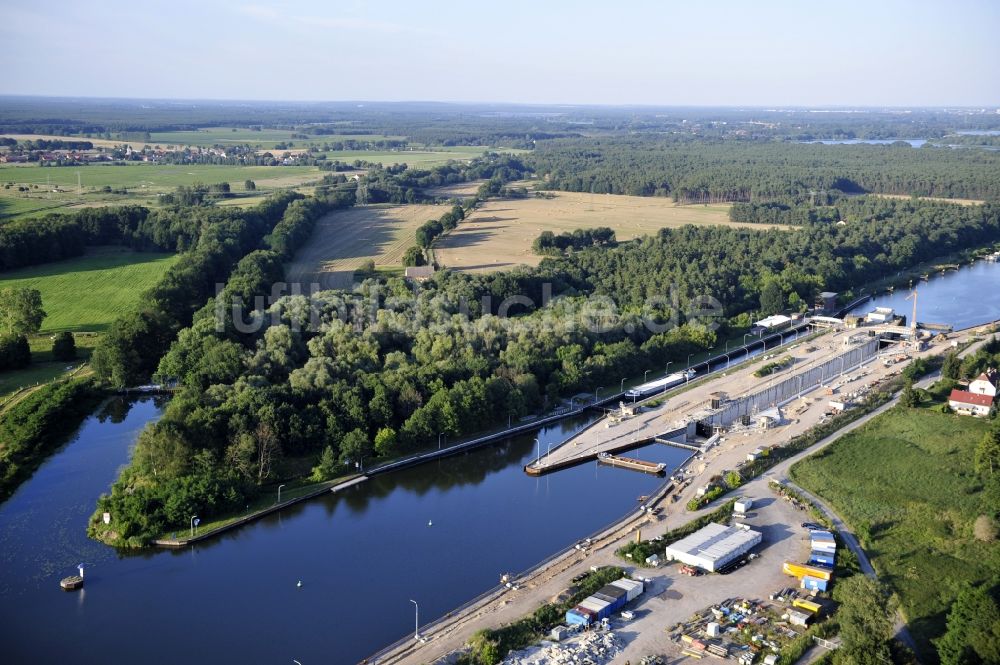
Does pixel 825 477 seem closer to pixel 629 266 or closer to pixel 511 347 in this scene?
pixel 511 347

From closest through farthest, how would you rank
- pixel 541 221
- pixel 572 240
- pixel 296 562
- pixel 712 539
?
pixel 712 539 → pixel 296 562 → pixel 572 240 → pixel 541 221

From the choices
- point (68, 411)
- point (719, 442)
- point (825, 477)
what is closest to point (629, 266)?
point (719, 442)

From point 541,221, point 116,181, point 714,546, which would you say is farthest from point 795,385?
point 116,181

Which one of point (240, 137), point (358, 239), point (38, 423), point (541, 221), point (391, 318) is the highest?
point (240, 137)

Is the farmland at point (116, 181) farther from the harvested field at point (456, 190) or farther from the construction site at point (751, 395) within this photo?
the construction site at point (751, 395)

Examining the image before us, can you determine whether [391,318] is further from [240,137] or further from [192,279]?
[240,137]

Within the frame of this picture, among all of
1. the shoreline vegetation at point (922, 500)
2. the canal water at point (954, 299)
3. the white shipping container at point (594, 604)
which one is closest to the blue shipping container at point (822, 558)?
the shoreline vegetation at point (922, 500)
